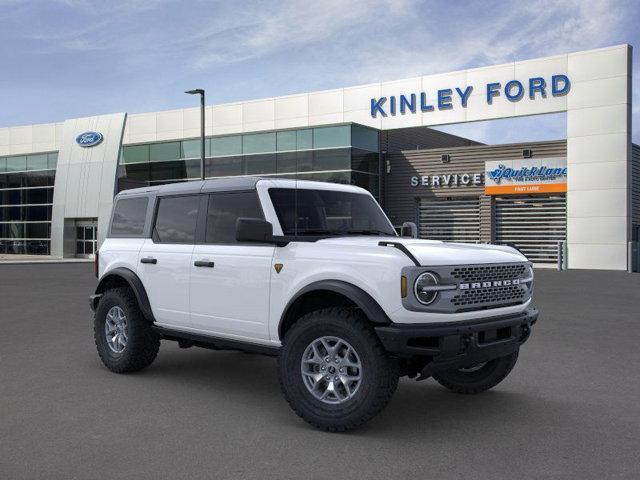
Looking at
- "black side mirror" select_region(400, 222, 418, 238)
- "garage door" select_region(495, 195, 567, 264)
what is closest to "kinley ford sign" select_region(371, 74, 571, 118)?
"garage door" select_region(495, 195, 567, 264)

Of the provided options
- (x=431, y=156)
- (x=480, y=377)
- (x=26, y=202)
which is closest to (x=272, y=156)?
(x=431, y=156)

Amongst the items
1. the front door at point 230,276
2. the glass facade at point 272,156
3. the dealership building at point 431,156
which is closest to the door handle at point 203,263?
the front door at point 230,276

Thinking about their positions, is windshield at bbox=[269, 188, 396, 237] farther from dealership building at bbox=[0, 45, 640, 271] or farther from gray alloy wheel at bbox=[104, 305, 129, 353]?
dealership building at bbox=[0, 45, 640, 271]

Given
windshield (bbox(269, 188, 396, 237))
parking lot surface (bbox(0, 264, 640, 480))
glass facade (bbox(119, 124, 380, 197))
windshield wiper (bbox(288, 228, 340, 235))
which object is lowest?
parking lot surface (bbox(0, 264, 640, 480))

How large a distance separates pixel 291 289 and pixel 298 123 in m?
30.9

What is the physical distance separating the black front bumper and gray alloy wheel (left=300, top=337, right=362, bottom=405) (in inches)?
14.7

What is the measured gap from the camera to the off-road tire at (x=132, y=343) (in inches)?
274

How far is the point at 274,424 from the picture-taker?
5.24m

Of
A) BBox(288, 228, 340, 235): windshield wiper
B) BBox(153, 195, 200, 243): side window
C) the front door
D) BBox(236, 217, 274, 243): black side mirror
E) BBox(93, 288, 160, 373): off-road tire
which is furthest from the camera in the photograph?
BBox(93, 288, 160, 373): off-road tire

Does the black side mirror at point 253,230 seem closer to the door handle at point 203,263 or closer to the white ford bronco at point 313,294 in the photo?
the white ford bronco at point 313,294

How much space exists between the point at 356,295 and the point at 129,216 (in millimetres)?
3541

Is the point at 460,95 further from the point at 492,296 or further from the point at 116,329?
the point at 492,296

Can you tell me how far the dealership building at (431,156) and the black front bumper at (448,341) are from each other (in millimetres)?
18974

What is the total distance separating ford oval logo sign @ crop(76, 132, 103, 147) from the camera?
4172 centimetres
